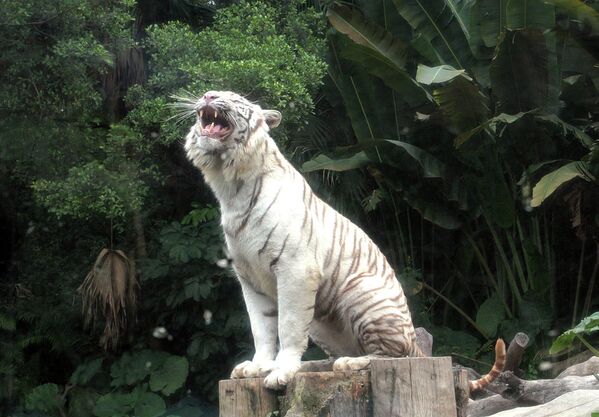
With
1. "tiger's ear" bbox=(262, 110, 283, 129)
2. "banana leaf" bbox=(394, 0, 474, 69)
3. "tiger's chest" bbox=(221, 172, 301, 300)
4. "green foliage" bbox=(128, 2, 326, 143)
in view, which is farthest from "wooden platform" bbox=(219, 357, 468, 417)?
"banana leaf" bbox=(394, 0, 474, 69)

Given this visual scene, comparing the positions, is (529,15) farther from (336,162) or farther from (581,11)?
(336,162)

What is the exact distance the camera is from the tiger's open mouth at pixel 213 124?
4.44 m

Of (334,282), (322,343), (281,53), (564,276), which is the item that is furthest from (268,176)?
(564,276)

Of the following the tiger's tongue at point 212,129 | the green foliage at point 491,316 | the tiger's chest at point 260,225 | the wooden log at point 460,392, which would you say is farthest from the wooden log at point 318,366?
the green foliage at point 491,316

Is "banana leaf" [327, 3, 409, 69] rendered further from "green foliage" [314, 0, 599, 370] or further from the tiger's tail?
the tiger's tail

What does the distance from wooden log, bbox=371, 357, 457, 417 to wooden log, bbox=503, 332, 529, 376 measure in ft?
6.99

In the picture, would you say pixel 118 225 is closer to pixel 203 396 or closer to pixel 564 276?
pixel 203 396

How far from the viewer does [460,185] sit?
9133 millimetres

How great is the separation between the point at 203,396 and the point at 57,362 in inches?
78.3

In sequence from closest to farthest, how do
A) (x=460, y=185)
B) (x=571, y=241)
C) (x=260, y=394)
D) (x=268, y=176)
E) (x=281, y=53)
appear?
(x=260, y=394), (x=268, y=176), (x=281, y=53), (x=460, y=185), (x=571, y=241)

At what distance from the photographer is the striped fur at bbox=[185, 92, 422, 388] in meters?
4.20

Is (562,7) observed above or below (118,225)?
above

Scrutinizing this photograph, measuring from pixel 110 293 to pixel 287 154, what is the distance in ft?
7.91

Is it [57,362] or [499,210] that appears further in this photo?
[57,362]
